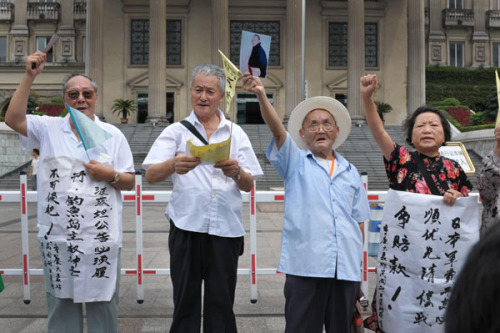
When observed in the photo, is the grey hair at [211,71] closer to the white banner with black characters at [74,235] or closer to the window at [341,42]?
the white banner with black characters at [74,235]

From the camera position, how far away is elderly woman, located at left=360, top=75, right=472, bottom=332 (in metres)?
3.50

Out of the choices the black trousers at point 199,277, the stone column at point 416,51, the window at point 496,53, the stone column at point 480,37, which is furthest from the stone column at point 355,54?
the black trousers at point 199,277

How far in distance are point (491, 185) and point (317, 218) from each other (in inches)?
62.6

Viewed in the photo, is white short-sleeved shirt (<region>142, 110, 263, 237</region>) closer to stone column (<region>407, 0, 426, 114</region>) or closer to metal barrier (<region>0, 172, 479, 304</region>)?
metal barrier (<region>0, 172, 479, 304</region>)

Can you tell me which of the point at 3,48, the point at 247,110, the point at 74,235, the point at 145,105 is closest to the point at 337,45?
the point at 247,110

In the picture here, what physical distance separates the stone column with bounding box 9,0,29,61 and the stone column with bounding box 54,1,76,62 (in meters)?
3.03

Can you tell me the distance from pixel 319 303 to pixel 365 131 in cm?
2666

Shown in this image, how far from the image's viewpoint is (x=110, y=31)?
3491 centimetres

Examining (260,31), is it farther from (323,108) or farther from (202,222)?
(202,222)

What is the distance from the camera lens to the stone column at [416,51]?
1286 inches

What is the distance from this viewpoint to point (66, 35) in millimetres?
44219

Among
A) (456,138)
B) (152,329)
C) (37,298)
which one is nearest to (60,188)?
(152,329)

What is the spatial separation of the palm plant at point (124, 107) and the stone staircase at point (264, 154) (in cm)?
365

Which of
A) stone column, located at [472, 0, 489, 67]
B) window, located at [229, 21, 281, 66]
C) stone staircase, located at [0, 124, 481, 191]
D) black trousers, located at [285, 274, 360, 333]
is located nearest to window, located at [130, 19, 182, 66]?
window, located at [229, 21, 281, 66]
